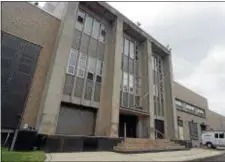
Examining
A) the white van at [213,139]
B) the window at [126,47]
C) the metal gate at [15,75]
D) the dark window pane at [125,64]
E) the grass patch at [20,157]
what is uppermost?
the window at [126,47]

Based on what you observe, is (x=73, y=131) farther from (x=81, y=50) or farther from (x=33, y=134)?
(x=81, y=50)

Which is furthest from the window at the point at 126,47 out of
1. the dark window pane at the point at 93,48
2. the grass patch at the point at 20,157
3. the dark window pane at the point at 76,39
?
the grass patch at the point at 20,157

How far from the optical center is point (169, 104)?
858 inches

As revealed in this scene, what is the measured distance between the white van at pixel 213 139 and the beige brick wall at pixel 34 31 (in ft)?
69.4

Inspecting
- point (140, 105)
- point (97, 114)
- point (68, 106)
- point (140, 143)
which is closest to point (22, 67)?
point (68, 106)

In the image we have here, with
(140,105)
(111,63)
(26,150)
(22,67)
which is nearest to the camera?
(26,150)

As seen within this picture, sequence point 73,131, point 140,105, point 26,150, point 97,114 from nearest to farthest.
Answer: point 26,150
point 73,131
point 97,114
point 140,105

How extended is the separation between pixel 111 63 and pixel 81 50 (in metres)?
2.90

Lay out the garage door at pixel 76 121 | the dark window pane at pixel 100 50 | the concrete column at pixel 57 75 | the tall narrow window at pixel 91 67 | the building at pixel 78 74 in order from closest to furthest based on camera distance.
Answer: the concrete column at pixel 57 75, the building at pixel 78 74, the garage door at pixel 76 121, the tall narrow window at pixel 91 67, the dark window pane at pixel 100 50

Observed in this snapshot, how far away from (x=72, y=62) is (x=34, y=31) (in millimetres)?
3400

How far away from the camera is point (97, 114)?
49.5 ft

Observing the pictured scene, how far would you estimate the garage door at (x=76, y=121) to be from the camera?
13.0 metres

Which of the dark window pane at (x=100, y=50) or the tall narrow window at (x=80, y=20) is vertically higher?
the tall narrow window at (x=80, y=20)

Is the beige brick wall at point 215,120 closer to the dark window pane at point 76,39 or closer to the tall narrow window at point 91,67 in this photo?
the tall narrow window at point 91,67
